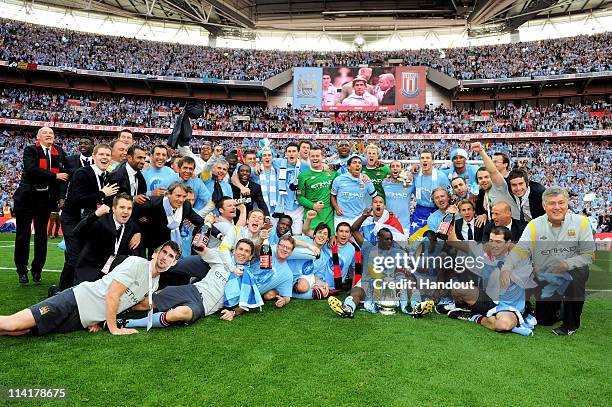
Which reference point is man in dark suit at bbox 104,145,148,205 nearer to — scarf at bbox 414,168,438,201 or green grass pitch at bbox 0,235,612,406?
green grass pitch at bbox 0,235,612,406

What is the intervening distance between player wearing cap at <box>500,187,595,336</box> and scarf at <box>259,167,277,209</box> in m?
4.00

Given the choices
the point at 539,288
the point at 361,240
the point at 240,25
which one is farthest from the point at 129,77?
the point at 539,288

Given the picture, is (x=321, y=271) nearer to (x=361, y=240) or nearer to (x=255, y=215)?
(x=361, y=240)

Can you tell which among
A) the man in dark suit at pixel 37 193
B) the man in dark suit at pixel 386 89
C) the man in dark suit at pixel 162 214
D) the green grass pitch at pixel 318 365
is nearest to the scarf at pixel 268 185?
the man in dark suit at pixel 162 214

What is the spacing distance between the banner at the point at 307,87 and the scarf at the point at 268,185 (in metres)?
29.5

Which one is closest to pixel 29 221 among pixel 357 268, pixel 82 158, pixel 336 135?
pixel 82 158

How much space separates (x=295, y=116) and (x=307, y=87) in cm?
303

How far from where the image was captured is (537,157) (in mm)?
30578

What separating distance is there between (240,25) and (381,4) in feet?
44.9

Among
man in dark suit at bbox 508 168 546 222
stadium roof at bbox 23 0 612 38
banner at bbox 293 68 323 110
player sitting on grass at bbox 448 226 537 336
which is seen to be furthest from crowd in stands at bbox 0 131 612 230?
player sitting on grass at bbox 448 226 537 336

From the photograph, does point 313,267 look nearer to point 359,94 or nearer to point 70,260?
point 70,260

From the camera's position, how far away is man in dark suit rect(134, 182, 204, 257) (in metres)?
4.96

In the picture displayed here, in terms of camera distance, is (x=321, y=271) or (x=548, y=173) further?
(x=548, y=173)

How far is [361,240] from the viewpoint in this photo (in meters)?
6.27
